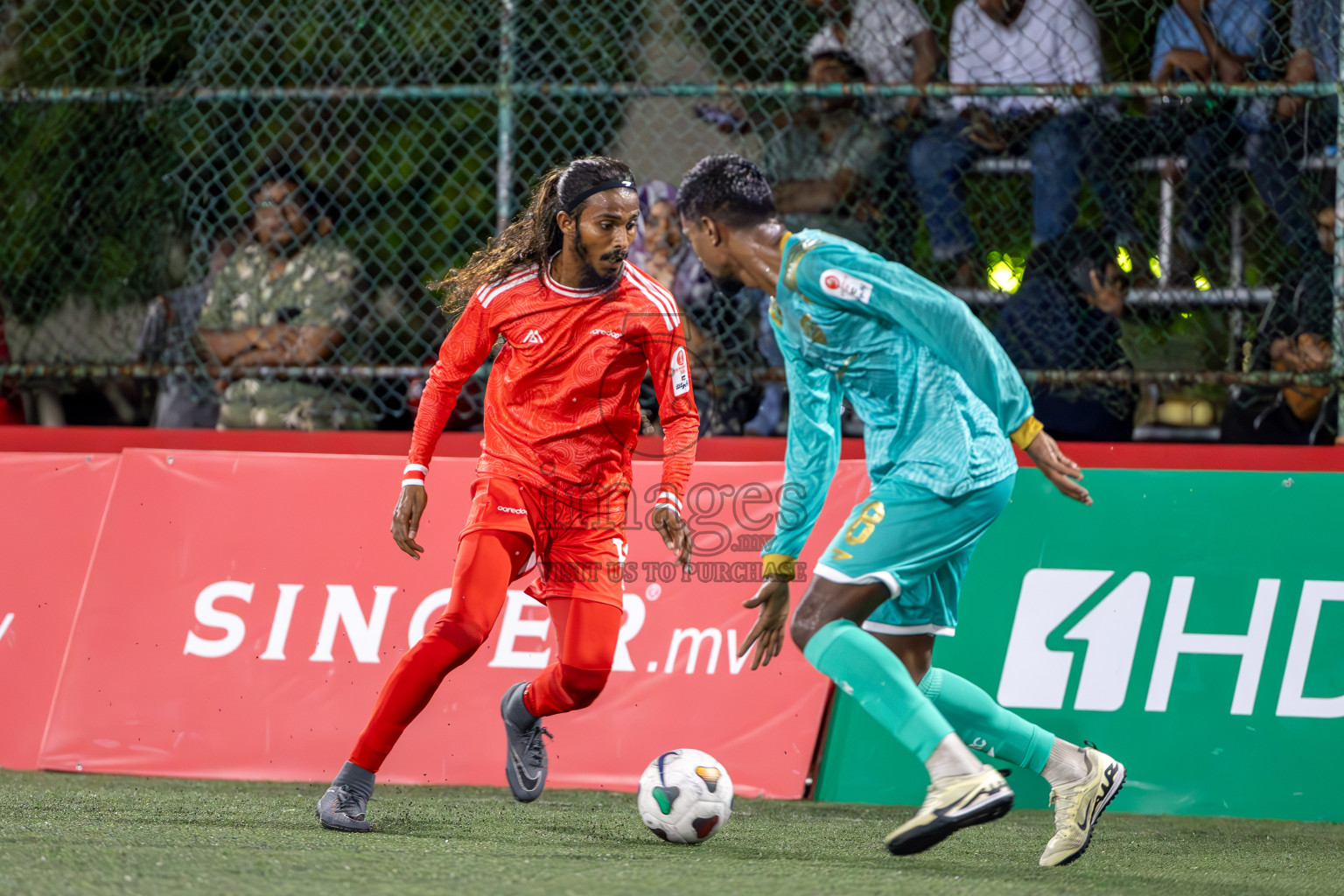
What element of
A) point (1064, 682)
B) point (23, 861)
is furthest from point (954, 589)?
point (23, 861)

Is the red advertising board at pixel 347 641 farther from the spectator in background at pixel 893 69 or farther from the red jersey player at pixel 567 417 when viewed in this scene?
the spectator in background at pixel 893 69

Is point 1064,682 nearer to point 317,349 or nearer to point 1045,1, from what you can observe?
point 1045,1

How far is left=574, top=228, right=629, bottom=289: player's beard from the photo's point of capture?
4734 millimetres

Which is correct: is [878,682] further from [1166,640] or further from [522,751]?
[1166,640]

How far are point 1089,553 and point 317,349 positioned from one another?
11.8 feet

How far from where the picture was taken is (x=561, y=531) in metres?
4.75

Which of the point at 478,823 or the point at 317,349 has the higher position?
the point at 317,349

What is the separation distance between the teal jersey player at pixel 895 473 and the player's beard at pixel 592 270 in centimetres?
60

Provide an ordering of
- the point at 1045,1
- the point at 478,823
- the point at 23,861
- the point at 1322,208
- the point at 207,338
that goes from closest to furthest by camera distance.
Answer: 1. the point at 23,861
2. the point at 478,823
3. the point at 1322,208
4. the point at 1045,1
5. the point at 207,338

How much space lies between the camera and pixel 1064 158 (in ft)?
20.6

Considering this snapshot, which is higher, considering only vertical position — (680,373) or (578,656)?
(680,373)

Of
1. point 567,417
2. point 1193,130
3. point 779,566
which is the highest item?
point 1193,130

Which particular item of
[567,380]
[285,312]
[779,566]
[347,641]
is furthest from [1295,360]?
[285,312]

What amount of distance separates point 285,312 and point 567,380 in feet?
8.33
